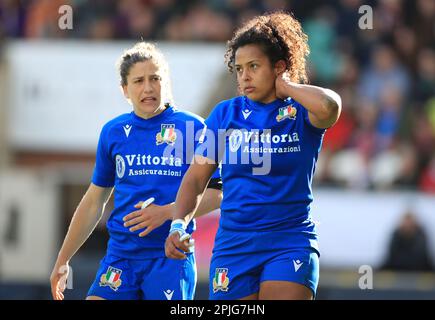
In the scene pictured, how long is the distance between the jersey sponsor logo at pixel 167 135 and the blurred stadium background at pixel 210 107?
19.8 ft

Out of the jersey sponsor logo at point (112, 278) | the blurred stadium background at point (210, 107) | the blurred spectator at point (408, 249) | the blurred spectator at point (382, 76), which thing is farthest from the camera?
the blurred spectator at point (382, 76)

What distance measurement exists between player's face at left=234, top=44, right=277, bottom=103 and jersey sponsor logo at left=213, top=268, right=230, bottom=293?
1073mm

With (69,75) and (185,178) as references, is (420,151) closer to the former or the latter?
(69,75)

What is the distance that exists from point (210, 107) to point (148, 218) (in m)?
8.58

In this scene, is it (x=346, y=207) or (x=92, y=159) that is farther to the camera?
(x=92, y=159)

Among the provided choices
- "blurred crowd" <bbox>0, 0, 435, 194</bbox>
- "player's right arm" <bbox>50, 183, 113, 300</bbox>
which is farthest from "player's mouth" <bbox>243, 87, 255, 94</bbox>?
"blurred crowd" <bbox>0, 0, 435, 194</bbox>

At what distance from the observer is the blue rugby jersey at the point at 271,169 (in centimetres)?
640

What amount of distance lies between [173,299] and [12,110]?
385 inches

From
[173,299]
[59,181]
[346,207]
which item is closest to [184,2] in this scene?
[59,181]

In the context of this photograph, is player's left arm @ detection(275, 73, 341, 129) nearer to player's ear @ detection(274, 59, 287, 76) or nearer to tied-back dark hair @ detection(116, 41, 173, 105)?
player's ear @ detection(274, 59, 287, 76)

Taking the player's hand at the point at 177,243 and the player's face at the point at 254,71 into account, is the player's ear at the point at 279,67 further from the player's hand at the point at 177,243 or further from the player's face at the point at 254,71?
the player's hand at the point at 177,243

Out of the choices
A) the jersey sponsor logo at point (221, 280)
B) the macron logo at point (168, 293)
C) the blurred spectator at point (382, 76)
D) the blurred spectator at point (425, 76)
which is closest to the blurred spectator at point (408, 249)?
the blurred spectator at point (382, 76)

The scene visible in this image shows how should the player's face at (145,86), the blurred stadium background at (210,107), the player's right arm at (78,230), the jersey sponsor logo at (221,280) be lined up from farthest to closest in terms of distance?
the blurred stadium background at (210,107)
the player's right arm at (78,230)
the player's face at (145,86)
the jersey sponsor logo at (221,280)

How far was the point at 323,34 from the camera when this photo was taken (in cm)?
1670
